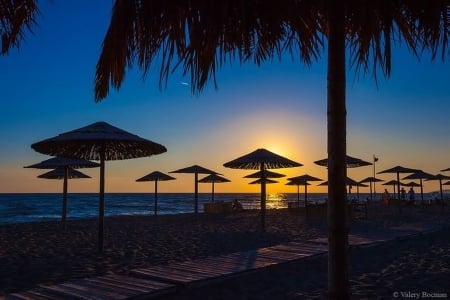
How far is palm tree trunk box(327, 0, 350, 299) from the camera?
2938 millimetres

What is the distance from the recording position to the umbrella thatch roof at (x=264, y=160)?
1365 centimetres

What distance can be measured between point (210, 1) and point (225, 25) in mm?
247

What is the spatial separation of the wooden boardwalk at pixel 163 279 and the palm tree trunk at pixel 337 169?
102 inches

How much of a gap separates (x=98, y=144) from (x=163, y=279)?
428cm

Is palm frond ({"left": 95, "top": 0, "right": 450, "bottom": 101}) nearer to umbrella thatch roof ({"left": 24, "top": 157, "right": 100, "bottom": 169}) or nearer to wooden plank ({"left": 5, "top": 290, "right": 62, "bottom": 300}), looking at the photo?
wooden plank ({"left": 5, "top": 290, "right": 62, "bottom": 300})

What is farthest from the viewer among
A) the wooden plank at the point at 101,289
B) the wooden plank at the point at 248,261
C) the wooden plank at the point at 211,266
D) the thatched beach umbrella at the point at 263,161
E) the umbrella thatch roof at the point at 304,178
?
the umbrella thatch roof at the point at 304,178

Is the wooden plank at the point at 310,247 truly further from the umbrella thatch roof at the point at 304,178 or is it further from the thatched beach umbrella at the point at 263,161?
the umbrella thatch roof at the point at 304,178

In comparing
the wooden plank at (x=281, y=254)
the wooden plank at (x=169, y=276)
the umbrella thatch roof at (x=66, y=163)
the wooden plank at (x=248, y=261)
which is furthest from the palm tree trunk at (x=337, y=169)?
the umbrella thatch roof at (x=66, y=163)

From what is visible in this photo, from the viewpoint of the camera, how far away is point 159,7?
269cm

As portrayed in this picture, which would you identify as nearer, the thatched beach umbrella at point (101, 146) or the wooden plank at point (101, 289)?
the wooden plank at point (101, 289)

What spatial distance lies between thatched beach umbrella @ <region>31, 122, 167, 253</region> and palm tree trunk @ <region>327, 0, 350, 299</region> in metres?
5.68

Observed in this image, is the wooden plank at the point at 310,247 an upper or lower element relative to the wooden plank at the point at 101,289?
upper

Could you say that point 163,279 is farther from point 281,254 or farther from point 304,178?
point 304,178

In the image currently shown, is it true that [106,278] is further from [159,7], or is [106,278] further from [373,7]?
[373,7]
